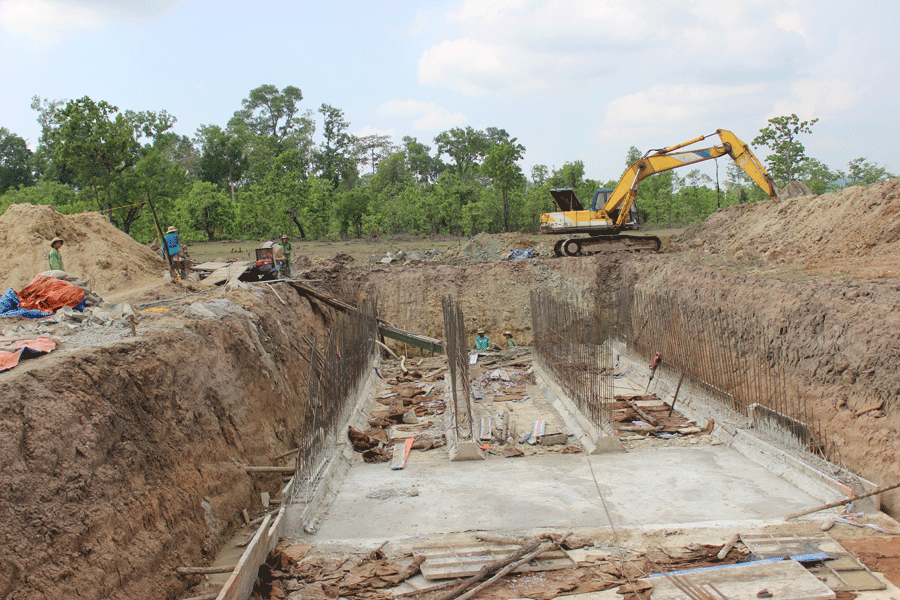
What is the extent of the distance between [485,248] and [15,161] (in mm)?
38007

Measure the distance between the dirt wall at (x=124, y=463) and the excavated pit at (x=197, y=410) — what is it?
13 mm

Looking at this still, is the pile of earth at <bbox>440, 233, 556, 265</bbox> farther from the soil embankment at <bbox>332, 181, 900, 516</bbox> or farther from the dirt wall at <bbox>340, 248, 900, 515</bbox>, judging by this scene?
the dirt wall at <bbox>340, 248, 900, 515</bbox>

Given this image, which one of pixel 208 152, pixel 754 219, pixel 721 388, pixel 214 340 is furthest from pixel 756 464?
pixel 208 152

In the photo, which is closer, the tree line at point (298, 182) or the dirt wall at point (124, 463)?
the dirt wall at point (124, 463)

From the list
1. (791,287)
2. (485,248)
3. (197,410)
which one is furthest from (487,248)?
(197,410)

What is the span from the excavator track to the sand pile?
1.98 metres

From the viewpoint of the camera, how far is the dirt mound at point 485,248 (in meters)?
22.9

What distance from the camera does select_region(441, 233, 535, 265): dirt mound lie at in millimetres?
22922

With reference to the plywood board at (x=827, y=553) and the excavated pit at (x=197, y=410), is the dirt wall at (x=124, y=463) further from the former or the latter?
the plywood board at (x=827, y=553)

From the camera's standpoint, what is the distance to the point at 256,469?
281 inches

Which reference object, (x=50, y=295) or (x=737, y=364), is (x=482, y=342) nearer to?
(x=737, y=364)

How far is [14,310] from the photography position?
25.3ft

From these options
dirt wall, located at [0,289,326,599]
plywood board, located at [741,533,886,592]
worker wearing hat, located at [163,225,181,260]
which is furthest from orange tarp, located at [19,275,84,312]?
plywood board, located at [741,533,886,592]

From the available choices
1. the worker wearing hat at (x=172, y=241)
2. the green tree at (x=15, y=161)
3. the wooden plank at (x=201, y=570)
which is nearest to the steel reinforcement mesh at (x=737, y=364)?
the wooden plank at (x=201, y=570)
